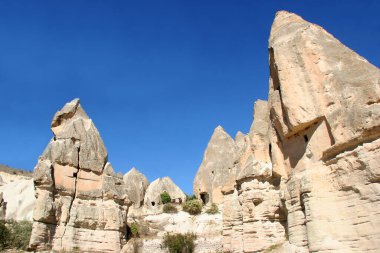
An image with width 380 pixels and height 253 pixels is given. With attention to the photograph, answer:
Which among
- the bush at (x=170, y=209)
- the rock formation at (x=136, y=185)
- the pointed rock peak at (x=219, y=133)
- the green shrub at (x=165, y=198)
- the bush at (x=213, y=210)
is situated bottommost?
the bush at (x=213, y=210)

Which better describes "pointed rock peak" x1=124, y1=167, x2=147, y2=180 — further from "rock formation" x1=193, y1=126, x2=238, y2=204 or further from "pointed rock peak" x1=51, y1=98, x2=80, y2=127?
"pointed rock peak" x1=51, y1=98, x2=80, y2=127

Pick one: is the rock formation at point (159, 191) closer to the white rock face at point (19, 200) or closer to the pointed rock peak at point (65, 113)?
the white rock face at point (19, 200)

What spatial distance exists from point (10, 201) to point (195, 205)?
78.2 feet

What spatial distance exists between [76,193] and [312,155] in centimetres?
1274

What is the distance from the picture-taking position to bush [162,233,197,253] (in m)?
24.1

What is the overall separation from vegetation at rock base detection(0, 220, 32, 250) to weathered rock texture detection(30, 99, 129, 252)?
4126mm

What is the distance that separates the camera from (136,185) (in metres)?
36.5

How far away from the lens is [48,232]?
61.1ft

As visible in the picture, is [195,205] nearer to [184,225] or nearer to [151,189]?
[184,225]

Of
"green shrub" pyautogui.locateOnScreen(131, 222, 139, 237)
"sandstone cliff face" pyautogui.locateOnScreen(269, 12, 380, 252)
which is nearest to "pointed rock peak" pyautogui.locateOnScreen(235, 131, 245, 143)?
"green shrub" pyautogui.locateOnScreen(131, 222, 139, 237)

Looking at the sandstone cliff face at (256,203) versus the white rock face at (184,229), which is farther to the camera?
the white rock face at (184,229)

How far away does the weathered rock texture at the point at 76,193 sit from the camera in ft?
61.9

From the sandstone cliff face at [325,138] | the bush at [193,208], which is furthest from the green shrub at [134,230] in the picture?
the sandstone cliff face at [325,138]

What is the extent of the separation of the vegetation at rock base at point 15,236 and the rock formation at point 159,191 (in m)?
11.2
